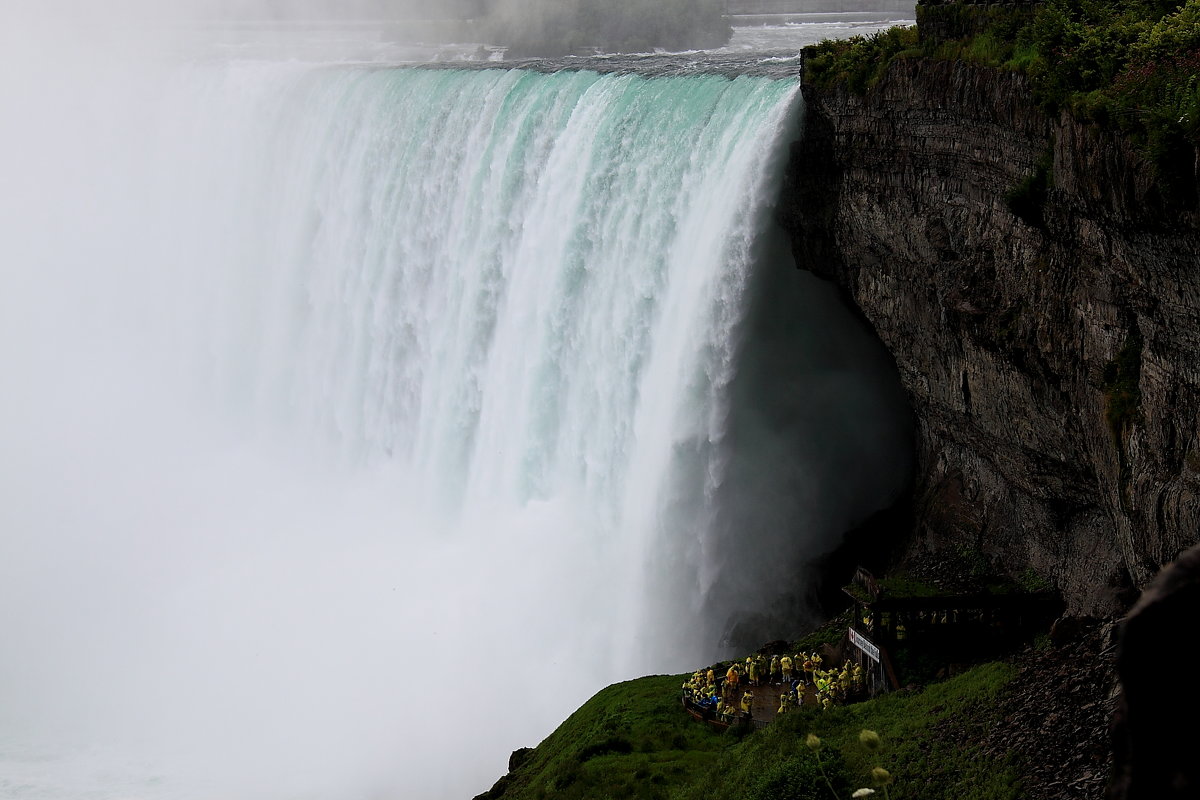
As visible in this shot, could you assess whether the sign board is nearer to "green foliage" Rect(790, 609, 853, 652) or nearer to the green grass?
"green foliage" Rect(790, 609, 853, 652)

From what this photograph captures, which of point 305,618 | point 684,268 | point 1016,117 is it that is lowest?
point 1016,117

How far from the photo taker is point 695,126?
23250 millimetres

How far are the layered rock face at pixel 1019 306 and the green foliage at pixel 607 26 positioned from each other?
38.4 metres

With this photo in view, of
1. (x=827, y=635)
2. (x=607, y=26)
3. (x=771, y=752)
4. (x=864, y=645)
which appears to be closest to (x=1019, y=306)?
(x=864, y=645)

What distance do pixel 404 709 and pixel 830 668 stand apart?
350 inches

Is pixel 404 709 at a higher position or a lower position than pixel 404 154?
lower

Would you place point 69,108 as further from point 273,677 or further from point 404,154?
point 273,677

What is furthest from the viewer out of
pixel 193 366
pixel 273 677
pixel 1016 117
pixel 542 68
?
pixel 193 366

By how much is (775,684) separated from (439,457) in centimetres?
1319

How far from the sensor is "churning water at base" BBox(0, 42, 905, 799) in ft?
74.2

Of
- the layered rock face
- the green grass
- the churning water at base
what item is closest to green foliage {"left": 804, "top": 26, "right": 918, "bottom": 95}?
the layered rock face

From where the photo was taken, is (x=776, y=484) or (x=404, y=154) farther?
(x=404, y=154)

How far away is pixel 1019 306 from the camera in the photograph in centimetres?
1603

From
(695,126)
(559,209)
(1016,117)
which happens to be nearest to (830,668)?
(1016,117)
